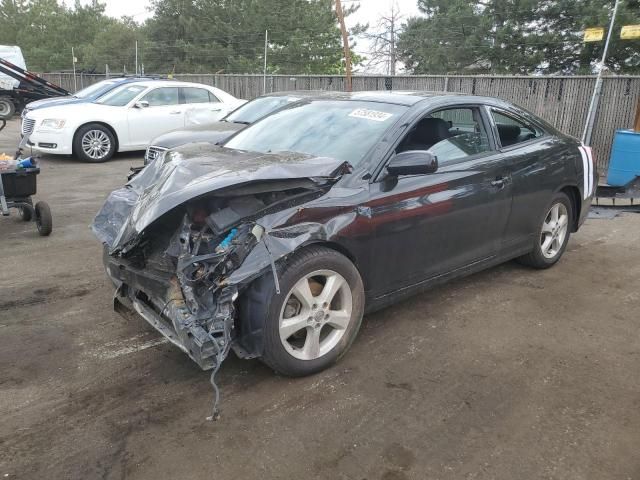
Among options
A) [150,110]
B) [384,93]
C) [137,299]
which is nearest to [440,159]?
[384,93]

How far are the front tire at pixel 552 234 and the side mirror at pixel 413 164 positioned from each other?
1.92m

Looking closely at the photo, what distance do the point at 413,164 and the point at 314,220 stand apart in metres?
0.76

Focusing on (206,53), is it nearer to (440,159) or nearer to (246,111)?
(246,111)

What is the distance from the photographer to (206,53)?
35531mm

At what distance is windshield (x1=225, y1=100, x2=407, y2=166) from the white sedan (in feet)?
23.8

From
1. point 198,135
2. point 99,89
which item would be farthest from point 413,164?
point 99,89

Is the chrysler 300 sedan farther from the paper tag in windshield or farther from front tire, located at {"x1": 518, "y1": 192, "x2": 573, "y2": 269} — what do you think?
front tire, located at {"x1": 518, "y1": 192, "x2": 573, "y2": 269}

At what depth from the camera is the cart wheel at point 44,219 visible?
5.92 meters

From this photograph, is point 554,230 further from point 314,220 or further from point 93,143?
point 93,143

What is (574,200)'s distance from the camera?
209 inches

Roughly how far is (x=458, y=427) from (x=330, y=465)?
2.39 ft

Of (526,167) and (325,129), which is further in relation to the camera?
(526,167)

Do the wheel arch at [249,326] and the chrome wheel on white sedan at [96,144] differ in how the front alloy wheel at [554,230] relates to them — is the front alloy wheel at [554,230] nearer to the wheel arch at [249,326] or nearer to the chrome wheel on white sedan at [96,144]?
the wheel arch at [249,326]

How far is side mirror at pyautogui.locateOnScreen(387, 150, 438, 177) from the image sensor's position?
3410 millimetres
